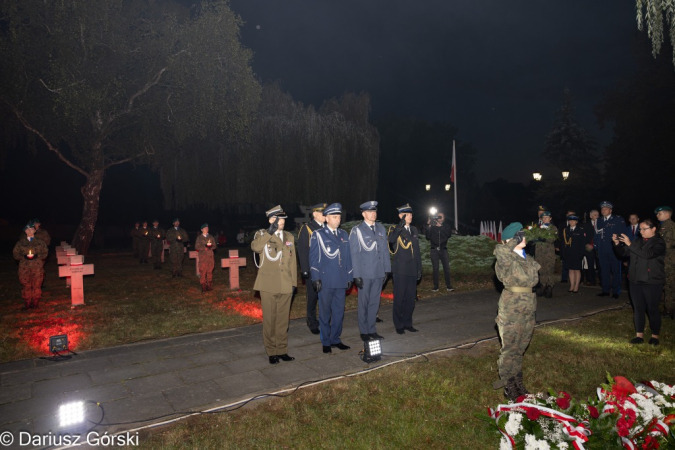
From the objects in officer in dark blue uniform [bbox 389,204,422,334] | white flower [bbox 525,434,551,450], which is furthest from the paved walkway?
white flower [bbox 525,434,551,450]

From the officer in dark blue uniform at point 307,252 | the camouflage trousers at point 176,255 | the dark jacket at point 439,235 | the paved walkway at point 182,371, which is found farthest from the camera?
the camouflage trousers at point 176,255

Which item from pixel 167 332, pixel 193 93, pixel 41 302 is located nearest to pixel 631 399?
pixel 167 332

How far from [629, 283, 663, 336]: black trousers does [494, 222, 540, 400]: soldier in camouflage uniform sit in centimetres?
321

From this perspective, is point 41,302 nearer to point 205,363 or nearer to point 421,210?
point 205,363

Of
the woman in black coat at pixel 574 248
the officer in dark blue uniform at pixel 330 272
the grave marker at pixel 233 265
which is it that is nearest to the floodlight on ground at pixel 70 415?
the officer in dark blue uniform at pixel 330 272

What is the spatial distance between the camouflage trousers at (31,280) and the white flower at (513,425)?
10813 millimetres

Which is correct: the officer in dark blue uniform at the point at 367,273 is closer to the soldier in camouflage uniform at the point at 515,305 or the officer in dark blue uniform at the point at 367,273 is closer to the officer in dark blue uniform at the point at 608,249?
the soldier in camouflage uniform at the point at 515,305

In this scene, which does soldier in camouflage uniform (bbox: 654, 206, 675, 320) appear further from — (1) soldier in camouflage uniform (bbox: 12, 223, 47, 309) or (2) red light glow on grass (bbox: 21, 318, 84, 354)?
(1) soldier in camouflage uniform (bbox: 12, 223, 47, 309)

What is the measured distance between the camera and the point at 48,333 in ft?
25.7

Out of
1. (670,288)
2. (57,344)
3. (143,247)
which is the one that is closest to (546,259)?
(670,288)

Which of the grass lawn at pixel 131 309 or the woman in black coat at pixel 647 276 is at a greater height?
the woman in black coat at pixel 647 276

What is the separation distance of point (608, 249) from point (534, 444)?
900 centimetres

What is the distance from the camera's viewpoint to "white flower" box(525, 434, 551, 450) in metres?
3.25

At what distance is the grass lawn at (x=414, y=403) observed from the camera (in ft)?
13.3
